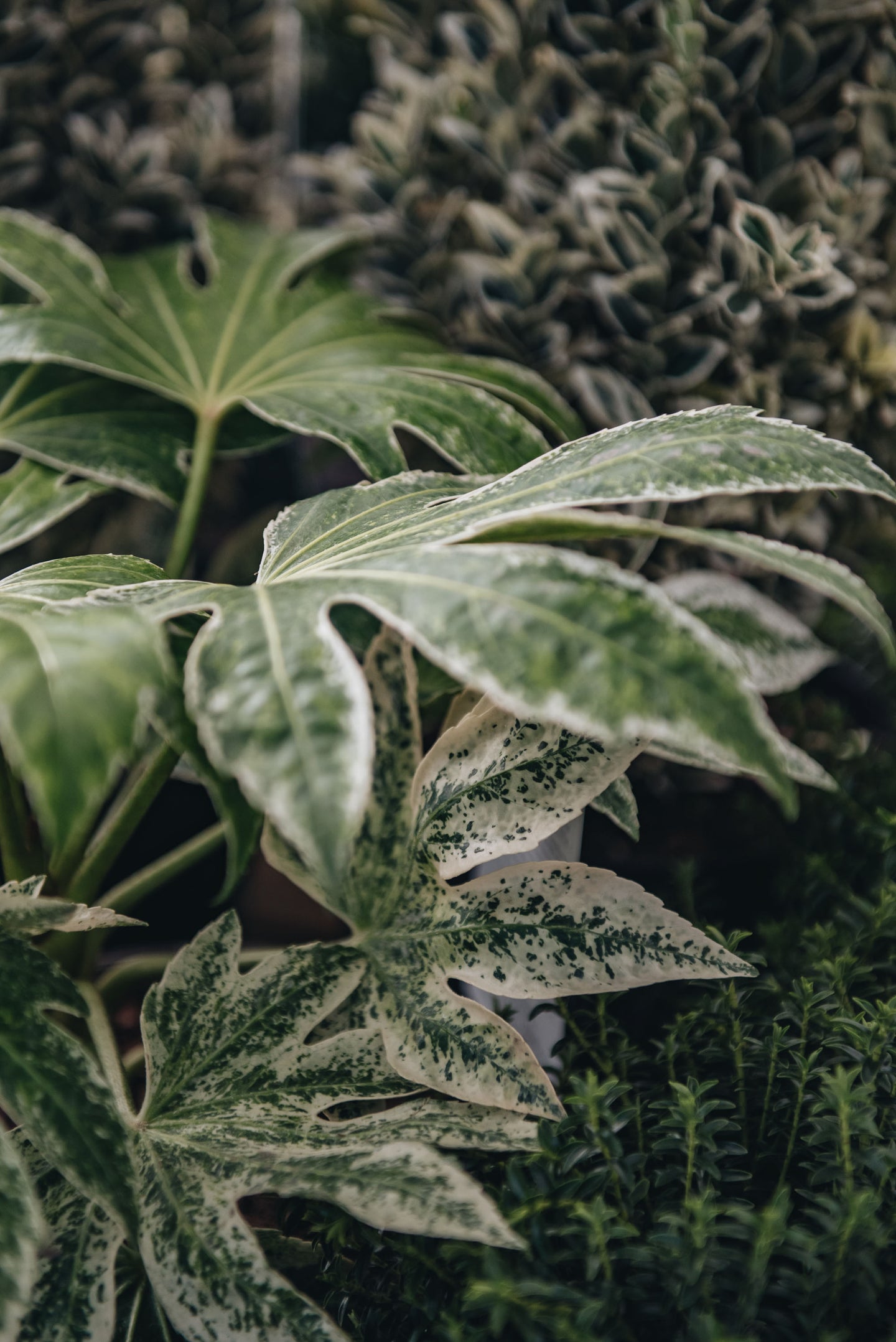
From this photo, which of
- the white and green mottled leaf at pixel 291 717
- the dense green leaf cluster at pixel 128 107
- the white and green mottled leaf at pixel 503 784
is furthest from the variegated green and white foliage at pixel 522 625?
the dense green leaf cluster at pixel 128 107

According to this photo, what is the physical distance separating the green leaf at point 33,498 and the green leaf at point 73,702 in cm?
35

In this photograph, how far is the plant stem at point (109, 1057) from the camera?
0.48 m

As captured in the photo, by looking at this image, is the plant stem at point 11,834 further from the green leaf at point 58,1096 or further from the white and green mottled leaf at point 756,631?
the white and green mottled leaf at point 756,631

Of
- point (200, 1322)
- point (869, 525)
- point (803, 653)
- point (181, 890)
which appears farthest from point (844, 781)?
point (181, 890)

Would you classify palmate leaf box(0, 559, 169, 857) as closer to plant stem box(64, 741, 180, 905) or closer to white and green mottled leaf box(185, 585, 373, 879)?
white and green mottled leaf box(185, 585, 373, 879)

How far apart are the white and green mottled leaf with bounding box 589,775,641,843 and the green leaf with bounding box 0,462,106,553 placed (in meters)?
0.45

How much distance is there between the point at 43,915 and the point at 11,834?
18cm

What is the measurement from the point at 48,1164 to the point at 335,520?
0.38 metres

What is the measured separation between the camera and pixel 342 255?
38.6 inches

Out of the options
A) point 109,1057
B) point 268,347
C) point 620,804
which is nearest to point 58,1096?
point 109,1057

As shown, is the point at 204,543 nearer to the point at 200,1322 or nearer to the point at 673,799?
the point at 673,799

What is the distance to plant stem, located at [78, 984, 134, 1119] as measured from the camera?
48cm

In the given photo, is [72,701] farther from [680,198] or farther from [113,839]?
[680,198]

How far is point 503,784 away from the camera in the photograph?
50cm
